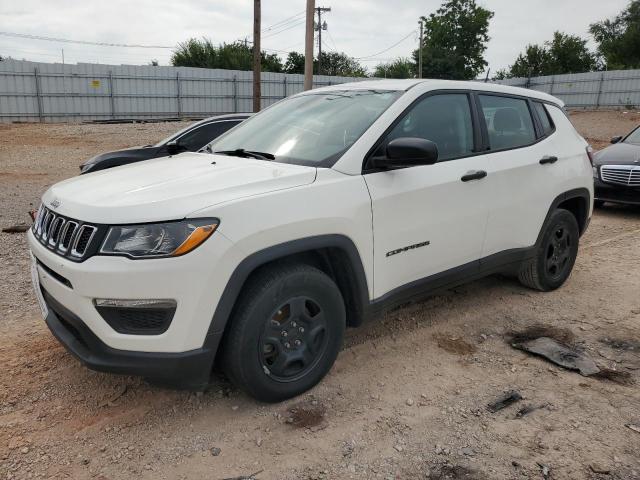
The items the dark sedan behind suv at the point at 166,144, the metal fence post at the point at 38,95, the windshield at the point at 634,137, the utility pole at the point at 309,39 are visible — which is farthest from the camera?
the metal fence post at the point at 38,95

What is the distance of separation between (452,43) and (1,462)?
63.4 metres

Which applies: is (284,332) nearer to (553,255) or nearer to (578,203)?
(553,255)

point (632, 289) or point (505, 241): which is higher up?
point (505, 241)

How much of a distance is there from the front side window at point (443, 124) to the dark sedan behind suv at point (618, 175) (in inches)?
226

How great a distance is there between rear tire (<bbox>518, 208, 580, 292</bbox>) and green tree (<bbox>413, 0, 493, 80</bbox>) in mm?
57379

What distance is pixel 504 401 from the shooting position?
316 centimetres

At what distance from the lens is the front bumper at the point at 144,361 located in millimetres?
2568

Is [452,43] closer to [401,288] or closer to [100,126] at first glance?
[100,126]

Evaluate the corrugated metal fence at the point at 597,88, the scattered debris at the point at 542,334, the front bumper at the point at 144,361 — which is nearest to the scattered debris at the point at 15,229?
the front bumper at the point at 144,361

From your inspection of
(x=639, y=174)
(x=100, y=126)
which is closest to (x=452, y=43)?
(x=100, y=126)

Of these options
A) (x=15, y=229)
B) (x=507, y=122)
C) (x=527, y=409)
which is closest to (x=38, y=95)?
(x=15, y=229)

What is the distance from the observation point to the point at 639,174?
328 inches

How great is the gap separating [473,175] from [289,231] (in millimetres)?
1605

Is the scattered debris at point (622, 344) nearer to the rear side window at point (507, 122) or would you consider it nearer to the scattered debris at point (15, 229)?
the rear side window at point (507, 122)
